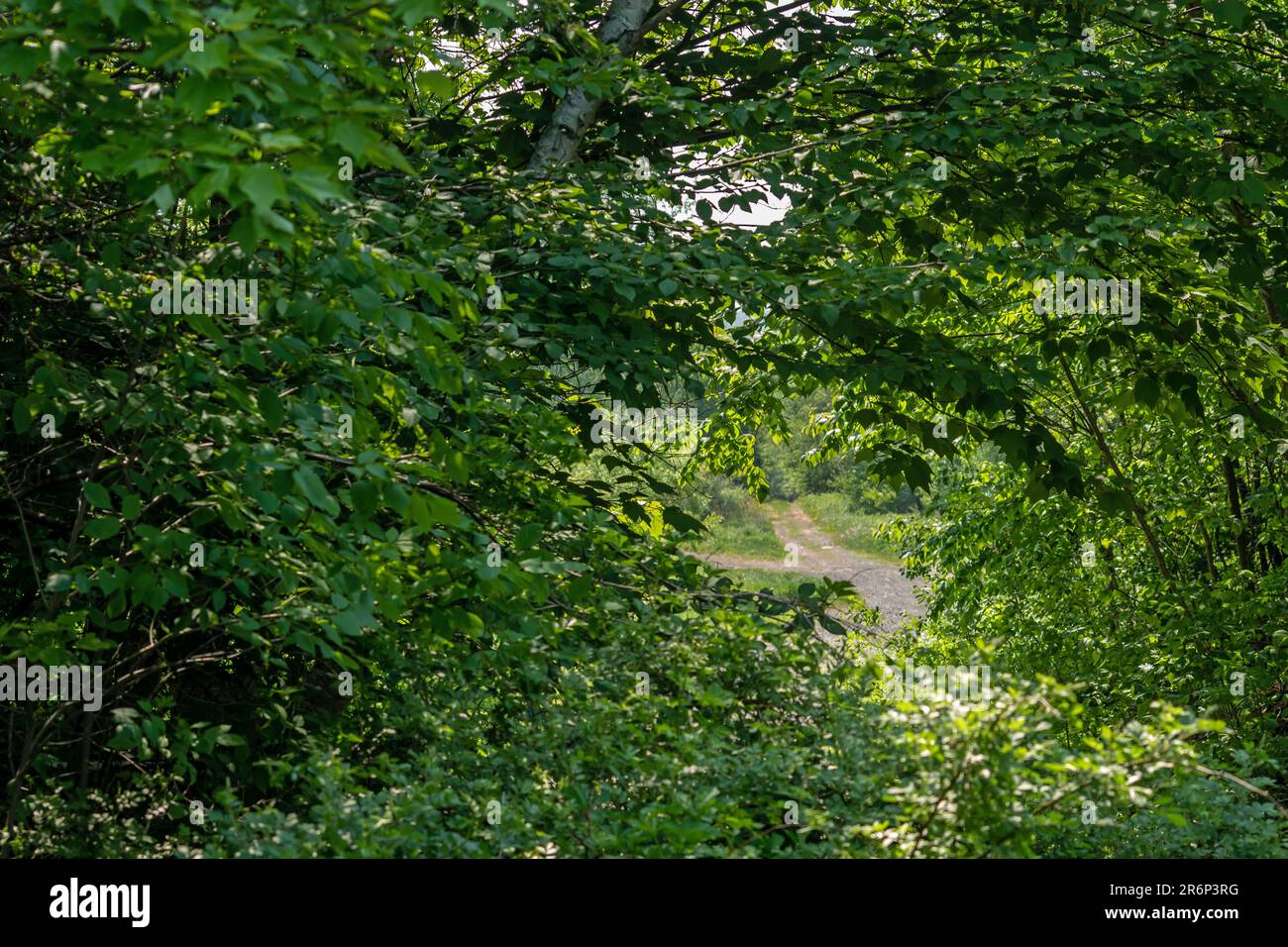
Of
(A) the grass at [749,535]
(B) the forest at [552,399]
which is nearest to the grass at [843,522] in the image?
(A) the grass at [749,535]

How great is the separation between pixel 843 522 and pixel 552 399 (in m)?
28.5

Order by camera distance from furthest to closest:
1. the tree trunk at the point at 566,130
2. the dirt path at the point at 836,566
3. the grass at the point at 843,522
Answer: the grass at the point at 843,522, the dirt path at the point at 836,566, the tree trunk at the point at 566,130

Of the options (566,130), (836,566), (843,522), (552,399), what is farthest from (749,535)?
(566,130)

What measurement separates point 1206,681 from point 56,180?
721 centimetres

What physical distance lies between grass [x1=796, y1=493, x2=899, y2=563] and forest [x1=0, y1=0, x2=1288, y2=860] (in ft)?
69.2

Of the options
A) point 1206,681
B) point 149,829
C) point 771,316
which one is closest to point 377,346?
point 149,829

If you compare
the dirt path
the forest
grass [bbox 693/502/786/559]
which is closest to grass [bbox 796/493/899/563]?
the dirt path

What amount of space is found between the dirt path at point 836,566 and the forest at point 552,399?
41.7 ft

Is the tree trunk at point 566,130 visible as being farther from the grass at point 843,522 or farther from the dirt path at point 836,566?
the grass at point 843,522

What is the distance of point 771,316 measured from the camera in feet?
21.4

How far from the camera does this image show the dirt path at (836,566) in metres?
22.8

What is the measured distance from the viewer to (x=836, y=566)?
2681 centimetres

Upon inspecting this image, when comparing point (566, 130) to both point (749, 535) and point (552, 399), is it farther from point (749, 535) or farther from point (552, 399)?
point (749, 535)
